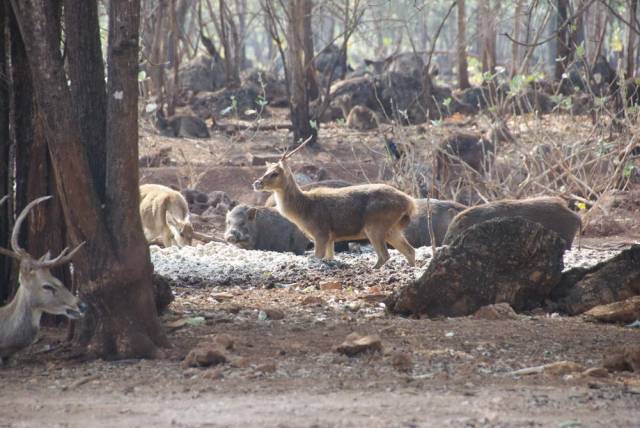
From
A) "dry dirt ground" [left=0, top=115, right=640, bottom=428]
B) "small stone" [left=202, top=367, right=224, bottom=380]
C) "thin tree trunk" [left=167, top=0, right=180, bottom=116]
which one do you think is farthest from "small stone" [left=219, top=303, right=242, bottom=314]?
"thin tree trunk" [left=167, top=0, right=180, bottom=116]

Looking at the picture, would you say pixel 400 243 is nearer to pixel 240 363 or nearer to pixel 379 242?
pixel 379 242

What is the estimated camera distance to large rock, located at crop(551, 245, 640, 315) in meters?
9.33

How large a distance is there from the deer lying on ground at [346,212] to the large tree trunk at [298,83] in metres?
7.94

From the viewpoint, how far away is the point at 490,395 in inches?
250

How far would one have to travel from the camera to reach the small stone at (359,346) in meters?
7.40

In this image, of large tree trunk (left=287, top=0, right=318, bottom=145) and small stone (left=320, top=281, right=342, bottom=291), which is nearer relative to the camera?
small stone (left=320, top=281, right=342, bottom=291)

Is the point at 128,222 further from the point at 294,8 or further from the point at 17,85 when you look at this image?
the point at 294,8

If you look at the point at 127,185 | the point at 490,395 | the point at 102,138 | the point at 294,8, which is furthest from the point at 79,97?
the point at 294,8

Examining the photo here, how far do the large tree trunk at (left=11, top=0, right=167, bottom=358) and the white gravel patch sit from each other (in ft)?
12.1

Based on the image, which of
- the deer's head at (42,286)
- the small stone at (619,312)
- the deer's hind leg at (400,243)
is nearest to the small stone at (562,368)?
the small stone at (619,312)

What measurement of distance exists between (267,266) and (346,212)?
145cm

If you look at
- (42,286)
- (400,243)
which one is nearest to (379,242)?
(400,243)

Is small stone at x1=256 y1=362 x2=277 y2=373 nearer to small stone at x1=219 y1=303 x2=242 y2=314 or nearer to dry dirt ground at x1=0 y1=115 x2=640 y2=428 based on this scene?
dry dirt ground at x1=0 y1=115 x2=640 y2=428

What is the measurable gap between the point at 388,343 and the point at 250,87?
72.1 ft
